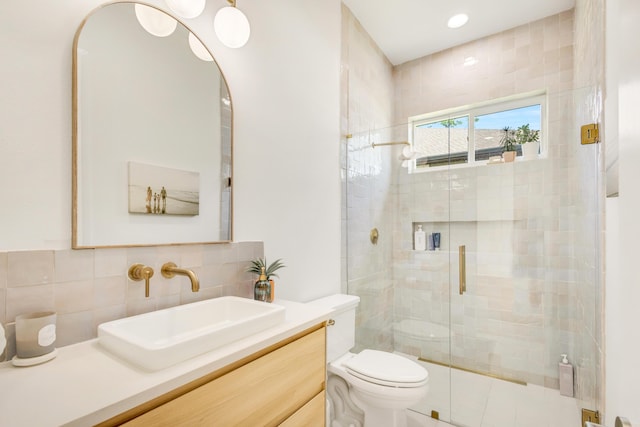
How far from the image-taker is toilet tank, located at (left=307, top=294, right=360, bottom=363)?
1.71 m

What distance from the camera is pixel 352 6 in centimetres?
234

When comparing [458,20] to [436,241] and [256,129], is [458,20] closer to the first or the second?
[436,241]

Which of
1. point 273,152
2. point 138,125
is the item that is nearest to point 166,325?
point 138,125

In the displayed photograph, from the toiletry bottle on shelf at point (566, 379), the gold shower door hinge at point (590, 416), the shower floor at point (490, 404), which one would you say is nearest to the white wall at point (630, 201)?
the gold shower door hinge at point (590, 416)

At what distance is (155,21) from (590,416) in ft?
9.40

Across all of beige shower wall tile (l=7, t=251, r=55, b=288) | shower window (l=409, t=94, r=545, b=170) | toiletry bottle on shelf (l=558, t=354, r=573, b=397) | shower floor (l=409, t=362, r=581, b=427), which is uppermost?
shower window (l=409, t=94, r=545, b=170)

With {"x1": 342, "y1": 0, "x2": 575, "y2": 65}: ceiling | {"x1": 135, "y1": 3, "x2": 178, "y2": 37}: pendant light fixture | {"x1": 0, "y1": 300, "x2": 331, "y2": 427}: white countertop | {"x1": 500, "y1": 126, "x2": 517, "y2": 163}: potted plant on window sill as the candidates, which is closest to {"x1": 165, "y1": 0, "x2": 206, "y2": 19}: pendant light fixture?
{"x1": 135, "y1": 3, "x2": 178, "y2": 37}: pendant light fixture

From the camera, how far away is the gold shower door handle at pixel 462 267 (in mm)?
2393

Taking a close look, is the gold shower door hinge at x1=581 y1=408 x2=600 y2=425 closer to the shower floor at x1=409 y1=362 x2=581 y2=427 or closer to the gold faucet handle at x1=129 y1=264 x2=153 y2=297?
the shower floor at x1=409 y1=362 x2=581 y2=427

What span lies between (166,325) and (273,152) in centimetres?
98

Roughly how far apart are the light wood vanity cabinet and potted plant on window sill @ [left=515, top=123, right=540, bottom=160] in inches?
81.8

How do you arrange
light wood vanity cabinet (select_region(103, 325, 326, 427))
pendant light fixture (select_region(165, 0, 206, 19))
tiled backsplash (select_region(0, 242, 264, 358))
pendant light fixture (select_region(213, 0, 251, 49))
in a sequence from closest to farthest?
light wood vanity cabinet (select_region(103, 325, 326, 427)), tiled backsplash (select_region(0, 242, 264, 358)), pendant light fixture (select_region(165, 0, 206, 19)), pendant light fixture (select_region(213, 0, 251, 49))

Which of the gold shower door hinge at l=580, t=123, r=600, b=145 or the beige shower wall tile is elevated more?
the gold shower door hinge at l=580, t=123, r=600, b=145

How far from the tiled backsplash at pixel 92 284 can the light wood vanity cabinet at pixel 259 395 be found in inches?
17.3
